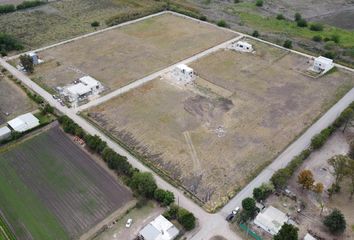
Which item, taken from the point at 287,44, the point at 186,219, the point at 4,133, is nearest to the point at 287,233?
the point at 186,219

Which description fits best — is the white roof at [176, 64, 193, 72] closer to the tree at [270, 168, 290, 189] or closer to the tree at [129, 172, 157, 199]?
the tree at [129, 172, 157, 199]

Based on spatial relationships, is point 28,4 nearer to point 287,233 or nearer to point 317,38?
point 317,38

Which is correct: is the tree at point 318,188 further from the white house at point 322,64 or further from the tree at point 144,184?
the white house at point 322,64

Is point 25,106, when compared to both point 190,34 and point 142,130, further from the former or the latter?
point 190,34

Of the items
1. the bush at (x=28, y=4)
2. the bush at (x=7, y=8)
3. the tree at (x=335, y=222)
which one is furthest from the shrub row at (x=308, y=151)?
the bush at (x=28, y=4)

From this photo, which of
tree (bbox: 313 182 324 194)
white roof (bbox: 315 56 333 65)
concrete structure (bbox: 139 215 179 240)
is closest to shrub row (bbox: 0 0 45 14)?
white roof (bbox: 315 56 333 65)

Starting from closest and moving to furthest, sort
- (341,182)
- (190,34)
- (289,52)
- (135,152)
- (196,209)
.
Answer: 1. (196,209)
2. (341,182)
3. (135,152)
4. (289,52)
5. (190,34)

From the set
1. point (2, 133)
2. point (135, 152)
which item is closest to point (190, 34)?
point (135, 152)
